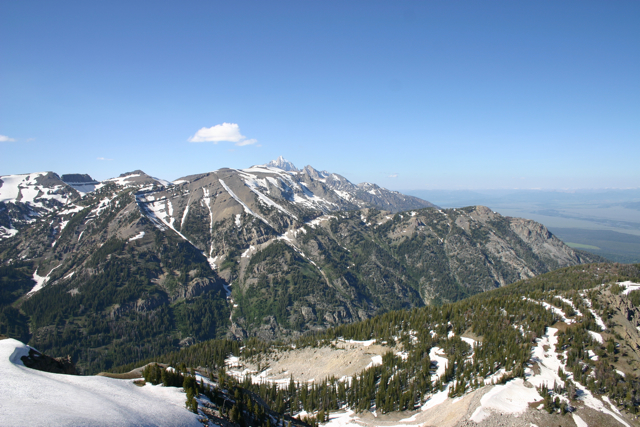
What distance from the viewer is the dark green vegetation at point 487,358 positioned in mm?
40500

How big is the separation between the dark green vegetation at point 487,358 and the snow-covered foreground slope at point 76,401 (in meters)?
12.8

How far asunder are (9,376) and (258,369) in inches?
2436

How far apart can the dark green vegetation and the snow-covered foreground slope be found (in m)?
12.8

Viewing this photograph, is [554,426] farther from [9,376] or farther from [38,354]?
[38,354]

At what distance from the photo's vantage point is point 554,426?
33.8m

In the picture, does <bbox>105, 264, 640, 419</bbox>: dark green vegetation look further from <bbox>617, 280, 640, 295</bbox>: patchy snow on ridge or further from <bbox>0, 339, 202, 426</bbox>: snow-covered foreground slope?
<bbox>0, 339, 202, 426</bbox>: snow-covered foreground slope

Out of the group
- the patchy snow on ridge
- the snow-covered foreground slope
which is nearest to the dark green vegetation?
the patchy snow on ridge

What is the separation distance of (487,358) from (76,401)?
57.5m

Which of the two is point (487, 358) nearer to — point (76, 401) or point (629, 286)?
point (629, 286)

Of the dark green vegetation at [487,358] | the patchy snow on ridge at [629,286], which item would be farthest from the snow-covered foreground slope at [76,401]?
the patchy snow on ridge at [629,286]

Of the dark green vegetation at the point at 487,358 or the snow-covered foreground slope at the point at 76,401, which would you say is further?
the dark green vegetation at the point at 487,358

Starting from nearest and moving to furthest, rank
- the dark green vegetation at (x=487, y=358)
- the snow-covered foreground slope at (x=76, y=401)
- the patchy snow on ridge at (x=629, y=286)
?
the snow-covered foreground slope at (x=76, y=401)
the dark green vegetation at (x=487, y=358)
the patchy snow on ridge at (x=629, y=286)

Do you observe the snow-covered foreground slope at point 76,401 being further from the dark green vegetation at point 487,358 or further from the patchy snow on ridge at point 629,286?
the patchy snow on ridge at point 629,286

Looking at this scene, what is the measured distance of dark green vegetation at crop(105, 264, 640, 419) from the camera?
133ft
